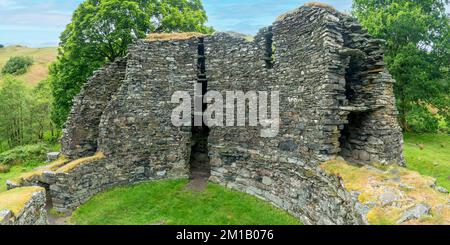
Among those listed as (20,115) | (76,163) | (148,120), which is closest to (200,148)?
(148,120)

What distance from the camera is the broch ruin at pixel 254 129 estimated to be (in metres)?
11.5

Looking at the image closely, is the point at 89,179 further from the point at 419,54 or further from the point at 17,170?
the point at 419,54

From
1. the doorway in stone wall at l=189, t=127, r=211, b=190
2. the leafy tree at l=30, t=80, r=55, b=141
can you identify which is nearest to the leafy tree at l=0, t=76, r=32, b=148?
the leafy tree at l=30, t=80, r=55, b=141

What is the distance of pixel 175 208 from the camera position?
1467cm

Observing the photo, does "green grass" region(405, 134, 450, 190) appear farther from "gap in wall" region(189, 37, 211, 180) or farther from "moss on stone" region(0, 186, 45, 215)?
"moss on stone" region(0, 186, 45, 215)

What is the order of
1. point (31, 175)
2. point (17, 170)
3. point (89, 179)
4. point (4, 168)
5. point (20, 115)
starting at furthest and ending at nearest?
point (20, 115) → point (4, 168) → point (17, 170) → point (89, 179) → point (31, 175)

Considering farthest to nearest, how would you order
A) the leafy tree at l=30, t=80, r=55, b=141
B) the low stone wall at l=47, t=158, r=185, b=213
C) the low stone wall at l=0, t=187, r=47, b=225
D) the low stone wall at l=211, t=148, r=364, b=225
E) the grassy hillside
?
1. the grassy hillside
2. the leafy tree at l=30, t=80, r=55, b=141
3. the low stone wall at l=47, t=158, r=185, b=213
4. the low stone wall at l=211, t=148, r=364, b=225
5. the low stone wall at l=0, t=187, r=47, b=225

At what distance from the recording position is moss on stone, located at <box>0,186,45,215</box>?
928 centimetres

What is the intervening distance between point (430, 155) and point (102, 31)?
2381 cm

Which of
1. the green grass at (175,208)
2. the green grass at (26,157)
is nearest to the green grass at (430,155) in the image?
the green grass at (175,208)

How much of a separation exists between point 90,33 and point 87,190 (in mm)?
12979

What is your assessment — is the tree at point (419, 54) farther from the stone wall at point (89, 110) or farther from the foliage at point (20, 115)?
the foliage at point (20, 115)

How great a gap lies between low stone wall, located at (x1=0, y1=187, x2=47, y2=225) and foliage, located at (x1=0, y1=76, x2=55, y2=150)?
1197 inches
